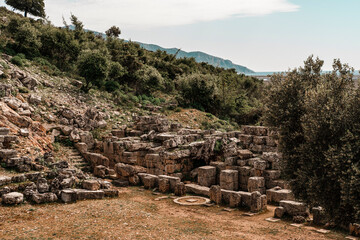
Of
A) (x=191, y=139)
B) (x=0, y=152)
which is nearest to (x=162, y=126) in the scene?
(x=191, y=139)

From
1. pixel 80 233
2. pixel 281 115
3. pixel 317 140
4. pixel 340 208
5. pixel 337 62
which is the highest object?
pixel 337 62

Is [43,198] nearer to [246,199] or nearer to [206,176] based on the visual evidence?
[246,199]

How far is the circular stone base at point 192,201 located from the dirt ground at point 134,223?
2.42ft

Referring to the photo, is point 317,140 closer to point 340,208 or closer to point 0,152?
point 340,208

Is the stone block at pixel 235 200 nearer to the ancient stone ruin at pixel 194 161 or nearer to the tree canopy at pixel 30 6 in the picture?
the ancient stone ruin at pixel 194 161

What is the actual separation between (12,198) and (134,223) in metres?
5.69

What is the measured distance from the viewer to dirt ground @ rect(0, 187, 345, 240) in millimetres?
12234

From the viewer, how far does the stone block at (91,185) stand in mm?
17766

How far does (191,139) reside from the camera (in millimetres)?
25312

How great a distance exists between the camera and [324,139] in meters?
10.7

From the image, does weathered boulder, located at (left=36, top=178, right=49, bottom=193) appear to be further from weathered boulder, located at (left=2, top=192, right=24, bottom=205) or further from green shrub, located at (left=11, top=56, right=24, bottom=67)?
green shrub, located at (left=11, top=56, right=24, bottom=67)

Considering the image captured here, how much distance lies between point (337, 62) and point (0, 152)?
16.6 metres

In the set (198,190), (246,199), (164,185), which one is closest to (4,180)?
(164,185)

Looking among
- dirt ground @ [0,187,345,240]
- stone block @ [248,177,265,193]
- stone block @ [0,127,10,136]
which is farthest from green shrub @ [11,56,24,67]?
stone block @ [248,177,265,193]
